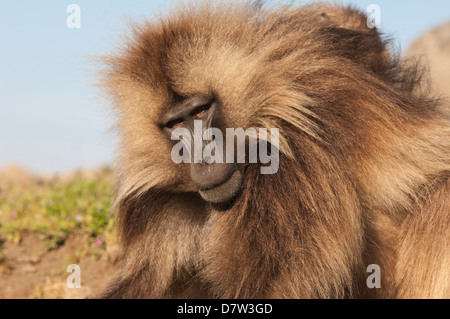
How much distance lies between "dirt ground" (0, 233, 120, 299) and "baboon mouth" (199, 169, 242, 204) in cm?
162

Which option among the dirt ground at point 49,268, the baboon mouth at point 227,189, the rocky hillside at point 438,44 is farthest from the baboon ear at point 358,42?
the rocky hillside at point 438,44

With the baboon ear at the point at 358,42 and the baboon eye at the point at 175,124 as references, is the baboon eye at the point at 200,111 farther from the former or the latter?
the baboon ear at the point at 358,42

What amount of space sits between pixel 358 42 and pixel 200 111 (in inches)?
50.7

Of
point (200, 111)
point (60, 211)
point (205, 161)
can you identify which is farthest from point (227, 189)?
point (60, 211)

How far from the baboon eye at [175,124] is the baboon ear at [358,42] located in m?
1.09

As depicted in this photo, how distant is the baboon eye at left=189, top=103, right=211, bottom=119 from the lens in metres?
3.65

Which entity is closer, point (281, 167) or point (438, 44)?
point (281, 167)

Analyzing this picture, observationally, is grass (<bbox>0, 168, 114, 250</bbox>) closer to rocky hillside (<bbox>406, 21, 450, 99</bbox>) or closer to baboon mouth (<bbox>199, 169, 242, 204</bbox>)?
baboon mouth (<bbox>199, 169, 242, 204</bbox>)

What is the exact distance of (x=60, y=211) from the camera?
5.88 meters

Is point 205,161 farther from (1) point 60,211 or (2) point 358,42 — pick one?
(1) point 60,211

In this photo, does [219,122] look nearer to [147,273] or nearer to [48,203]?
[147,273]

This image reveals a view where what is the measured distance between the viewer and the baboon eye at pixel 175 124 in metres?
3.71

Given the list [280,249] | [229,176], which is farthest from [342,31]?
[280,249]

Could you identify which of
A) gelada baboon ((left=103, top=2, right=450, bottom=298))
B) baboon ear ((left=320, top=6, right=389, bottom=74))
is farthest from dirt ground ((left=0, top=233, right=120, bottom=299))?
baboon ear ((left=320, top=6, right=389, bottom=74))
